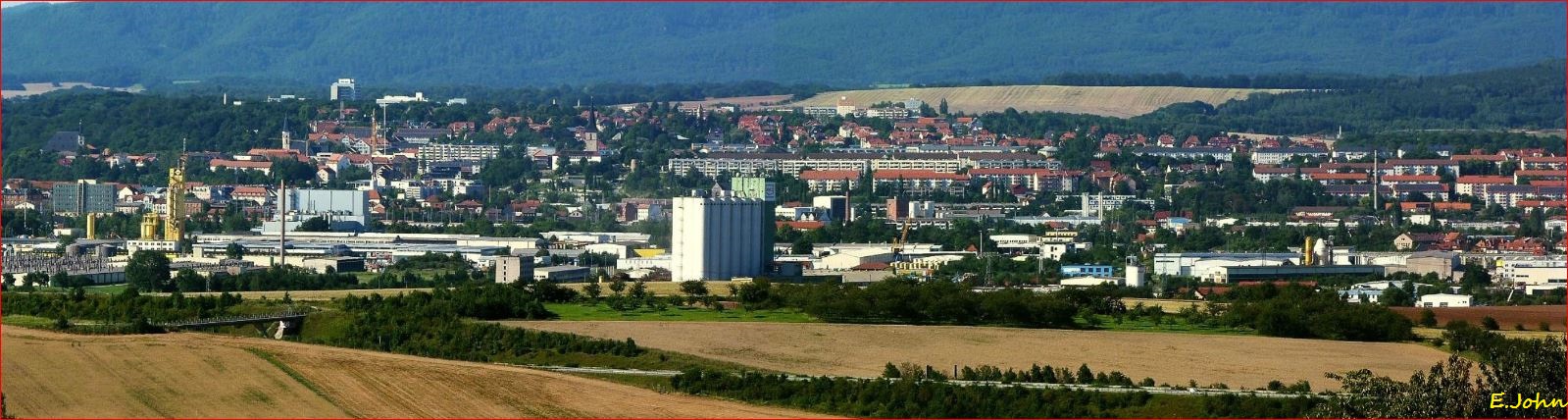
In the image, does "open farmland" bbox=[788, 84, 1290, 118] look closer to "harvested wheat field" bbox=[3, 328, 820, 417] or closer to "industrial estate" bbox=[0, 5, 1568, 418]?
"industrial estate" bbox=[0, 5, 1568, 418]

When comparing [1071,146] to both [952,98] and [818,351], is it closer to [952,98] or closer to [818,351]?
[952,98]

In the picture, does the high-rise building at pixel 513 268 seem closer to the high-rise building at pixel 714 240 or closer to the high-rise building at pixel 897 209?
the high-rise building at pixel 714 240

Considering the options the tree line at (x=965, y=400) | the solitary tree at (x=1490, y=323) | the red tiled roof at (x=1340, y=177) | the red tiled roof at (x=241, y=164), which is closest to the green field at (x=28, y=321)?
the tree line at (x=965, y=400)

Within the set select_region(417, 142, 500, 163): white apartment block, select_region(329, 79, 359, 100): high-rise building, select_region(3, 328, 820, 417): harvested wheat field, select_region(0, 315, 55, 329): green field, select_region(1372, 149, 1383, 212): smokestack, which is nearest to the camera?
select_region(3, 328, 820, 417): harvested wheat field

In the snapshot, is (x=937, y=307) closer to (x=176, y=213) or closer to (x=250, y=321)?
(x=250, y=321)

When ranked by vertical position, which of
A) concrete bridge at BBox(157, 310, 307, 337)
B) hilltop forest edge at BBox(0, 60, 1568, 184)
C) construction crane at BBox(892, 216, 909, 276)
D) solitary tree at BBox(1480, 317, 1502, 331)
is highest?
hilltop forest edge at BBox(0, 60, 1568, 184)

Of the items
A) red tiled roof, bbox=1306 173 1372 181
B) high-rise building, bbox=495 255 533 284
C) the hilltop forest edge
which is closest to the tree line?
high-rise building, bbox=495 255 533 284
